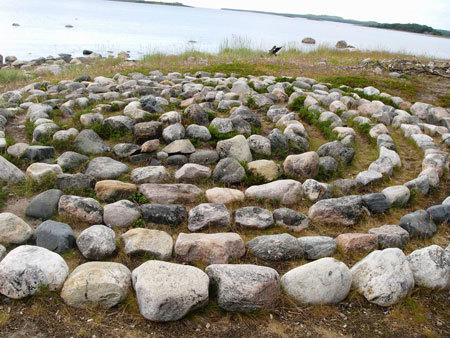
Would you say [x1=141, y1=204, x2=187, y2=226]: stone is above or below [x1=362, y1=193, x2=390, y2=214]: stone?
below

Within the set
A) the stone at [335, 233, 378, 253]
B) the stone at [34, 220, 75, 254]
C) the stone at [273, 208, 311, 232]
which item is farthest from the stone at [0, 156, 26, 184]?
the stone at [335, 233, 378, 253]

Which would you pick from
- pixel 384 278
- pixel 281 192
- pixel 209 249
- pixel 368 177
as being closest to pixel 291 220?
pixel 281 192

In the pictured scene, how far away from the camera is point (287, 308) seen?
3725mm

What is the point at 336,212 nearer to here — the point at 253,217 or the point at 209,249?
the point at 253,217

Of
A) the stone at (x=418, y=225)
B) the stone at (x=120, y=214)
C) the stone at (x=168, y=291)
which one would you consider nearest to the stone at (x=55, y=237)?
the stone at (x=120, y=214)

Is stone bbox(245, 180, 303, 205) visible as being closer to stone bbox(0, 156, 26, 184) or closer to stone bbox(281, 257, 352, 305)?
stone bbox(281, 257, 352, 305)

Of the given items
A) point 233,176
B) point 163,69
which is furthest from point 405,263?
point 163,69

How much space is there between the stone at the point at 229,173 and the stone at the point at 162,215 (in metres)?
1.14

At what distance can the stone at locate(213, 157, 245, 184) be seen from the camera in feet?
19.5

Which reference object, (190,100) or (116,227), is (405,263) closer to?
(116,227)

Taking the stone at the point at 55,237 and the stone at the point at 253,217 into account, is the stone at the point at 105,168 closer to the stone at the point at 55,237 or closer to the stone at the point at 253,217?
the stone at the point at 55,237

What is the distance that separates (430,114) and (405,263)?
21.3 feet

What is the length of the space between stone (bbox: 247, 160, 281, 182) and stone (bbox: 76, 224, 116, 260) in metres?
2.54

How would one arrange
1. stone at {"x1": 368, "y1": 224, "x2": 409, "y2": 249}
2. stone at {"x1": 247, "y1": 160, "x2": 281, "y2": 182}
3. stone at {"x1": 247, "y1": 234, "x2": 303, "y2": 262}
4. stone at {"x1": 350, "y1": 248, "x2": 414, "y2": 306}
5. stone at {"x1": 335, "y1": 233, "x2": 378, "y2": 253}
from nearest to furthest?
stone at {"x1": 350, "y1": 248, "x2": 414, "y2": 306} → stone at {"x1": 247, "y1": 234, "x2": 303, "y2": 262} → stone at {"x1": 335, "y1": 233, "x2": 378, "y2": 253} → stone at {"x1": 368, "y1": 224, "x2": 409, "y2": 249} → stone at {"x1": 247, "y1": 160, "x2": 281, "y2": 182}
